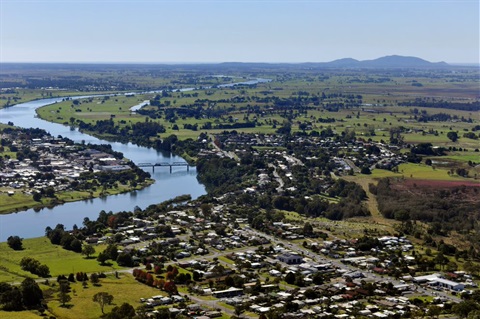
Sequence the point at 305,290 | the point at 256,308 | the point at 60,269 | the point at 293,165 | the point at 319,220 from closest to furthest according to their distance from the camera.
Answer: the point at 256,308 → the point at 305,290 → the point at 60,269 → the point at 319,220 → the point at 293,165

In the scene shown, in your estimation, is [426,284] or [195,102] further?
[195,102]

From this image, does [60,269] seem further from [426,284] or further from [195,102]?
[195,102]

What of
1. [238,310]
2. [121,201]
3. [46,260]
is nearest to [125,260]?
[46,260]

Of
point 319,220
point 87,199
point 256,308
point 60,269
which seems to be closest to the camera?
point 256,308

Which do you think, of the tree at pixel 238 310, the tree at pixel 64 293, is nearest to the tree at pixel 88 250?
the tree at pixel 64 293

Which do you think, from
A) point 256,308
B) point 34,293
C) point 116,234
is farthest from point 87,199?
point 256,308

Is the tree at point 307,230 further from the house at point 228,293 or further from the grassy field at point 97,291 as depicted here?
the grassy field at point 97,291
